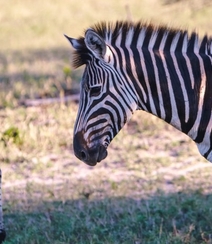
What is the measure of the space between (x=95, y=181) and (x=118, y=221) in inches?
65.6

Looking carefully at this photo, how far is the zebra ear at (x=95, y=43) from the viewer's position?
15.0 ft

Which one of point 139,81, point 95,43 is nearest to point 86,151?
point 139,81

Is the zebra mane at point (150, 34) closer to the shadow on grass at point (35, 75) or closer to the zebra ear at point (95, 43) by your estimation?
the zebra ear at point (95, 43)

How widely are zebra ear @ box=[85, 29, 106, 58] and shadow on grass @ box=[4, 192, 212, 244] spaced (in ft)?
6.50

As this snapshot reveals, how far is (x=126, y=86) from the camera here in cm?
480

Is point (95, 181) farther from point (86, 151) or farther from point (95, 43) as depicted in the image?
point (95, 43)

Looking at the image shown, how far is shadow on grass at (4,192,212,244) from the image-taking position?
595 cm

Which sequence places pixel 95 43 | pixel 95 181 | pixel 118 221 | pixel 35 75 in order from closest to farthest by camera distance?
pixel 95 43 < pixel 118 221 < pixel 95 181 < pixel 35 75

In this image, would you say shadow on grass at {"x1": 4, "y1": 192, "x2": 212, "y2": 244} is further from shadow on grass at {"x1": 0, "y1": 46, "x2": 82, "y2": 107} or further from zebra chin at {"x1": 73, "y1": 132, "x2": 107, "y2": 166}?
shadow on grass at {"x1": 0, "y1": 46, "x2": 82, "y2": 107}

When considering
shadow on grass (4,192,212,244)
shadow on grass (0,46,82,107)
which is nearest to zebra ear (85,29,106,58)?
shadow on grass (4,192,212,244)

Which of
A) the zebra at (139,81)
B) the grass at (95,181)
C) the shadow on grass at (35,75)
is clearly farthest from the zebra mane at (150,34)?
the shadow on grass at (35,75)

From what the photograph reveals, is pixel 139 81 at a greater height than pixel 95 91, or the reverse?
pixel 139 81

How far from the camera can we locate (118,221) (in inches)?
254

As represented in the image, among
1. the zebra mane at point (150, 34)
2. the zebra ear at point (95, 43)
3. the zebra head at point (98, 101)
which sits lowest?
the zebra head at point (98, 101)
